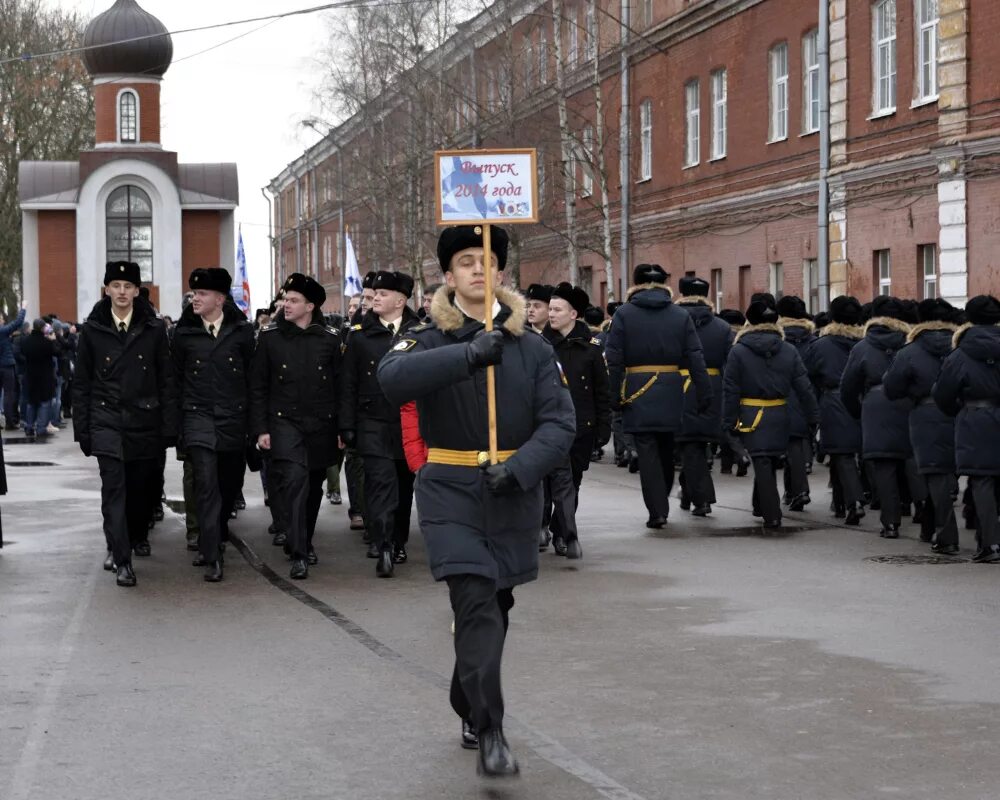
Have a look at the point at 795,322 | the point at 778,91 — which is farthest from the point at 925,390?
the point at 778,91

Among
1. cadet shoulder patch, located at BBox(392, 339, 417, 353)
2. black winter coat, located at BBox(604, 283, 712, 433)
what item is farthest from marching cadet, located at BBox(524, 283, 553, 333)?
cadet shoulder patch, located at BBox(392, 339, 417, 353)

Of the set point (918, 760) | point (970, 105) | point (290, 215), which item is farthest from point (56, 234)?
point (918, 760)

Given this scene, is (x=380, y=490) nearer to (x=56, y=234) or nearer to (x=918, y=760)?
(x=918, y=760)

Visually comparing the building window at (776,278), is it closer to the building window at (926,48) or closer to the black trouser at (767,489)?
the building window at (926,48)

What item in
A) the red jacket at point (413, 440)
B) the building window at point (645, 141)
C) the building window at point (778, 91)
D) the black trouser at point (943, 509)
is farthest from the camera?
the building window at point (645, 141)

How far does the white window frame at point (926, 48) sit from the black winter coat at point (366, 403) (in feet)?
56.9

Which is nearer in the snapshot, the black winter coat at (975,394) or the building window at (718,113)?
the black winter coat at (975,394)

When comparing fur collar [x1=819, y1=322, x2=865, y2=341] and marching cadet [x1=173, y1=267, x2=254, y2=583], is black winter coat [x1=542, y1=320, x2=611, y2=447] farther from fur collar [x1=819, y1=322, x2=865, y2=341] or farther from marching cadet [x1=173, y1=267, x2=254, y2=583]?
fur collar [x1=819, y1=322, x2=865, y2=341]

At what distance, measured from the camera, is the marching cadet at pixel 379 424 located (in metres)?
12.3

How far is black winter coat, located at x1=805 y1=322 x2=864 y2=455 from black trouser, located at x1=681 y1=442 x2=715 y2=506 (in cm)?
100

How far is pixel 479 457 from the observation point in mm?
6719

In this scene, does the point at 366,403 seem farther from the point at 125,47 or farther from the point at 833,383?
the point at 125,47

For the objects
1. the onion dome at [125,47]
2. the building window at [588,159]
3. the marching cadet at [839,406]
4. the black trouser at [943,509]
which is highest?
the onion dome at [125,47]

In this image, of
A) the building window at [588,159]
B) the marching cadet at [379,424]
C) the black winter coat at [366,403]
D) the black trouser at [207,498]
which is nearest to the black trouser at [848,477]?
the marching cadet at [379,424]
